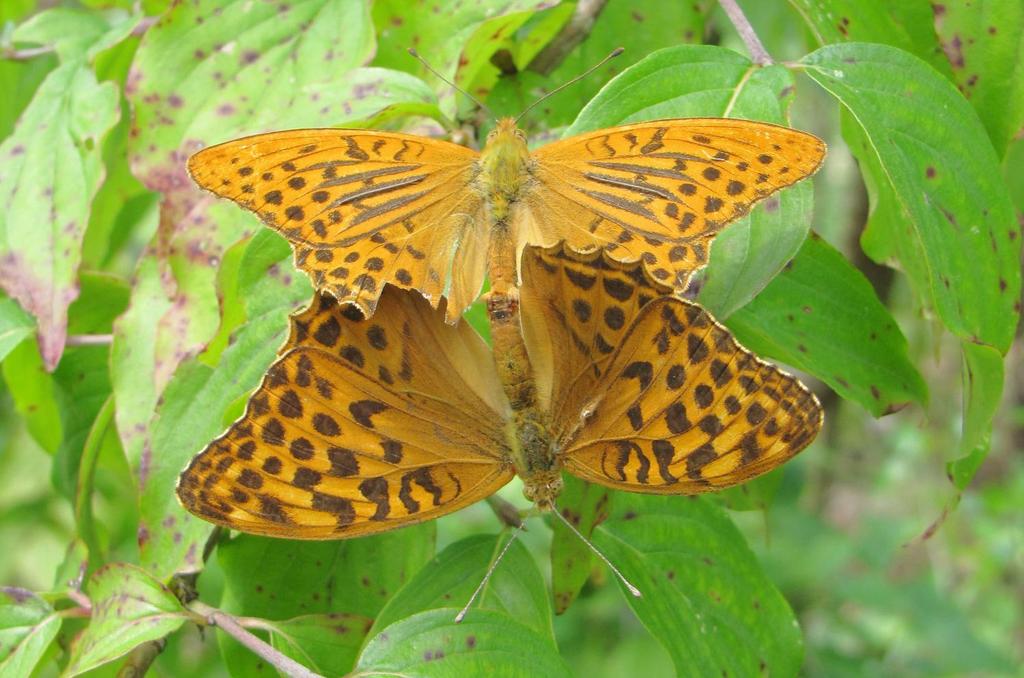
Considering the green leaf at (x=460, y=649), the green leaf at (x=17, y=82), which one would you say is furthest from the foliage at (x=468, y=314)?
the green leaf at (x=17, y=82)

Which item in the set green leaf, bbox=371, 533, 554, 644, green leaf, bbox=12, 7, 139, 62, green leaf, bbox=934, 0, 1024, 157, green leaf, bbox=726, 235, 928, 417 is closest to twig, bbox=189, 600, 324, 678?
green leaf, bbox=371, 533, 554, 644

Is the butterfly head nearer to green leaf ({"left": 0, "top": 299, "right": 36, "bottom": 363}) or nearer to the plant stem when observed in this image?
the plant stem

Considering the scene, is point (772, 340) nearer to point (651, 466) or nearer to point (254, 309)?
point (651, 466)

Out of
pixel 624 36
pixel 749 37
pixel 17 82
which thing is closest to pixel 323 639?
pixel 749 37

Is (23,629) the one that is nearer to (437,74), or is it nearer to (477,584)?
(477,584)

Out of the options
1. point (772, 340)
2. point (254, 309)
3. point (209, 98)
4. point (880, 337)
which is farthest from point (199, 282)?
point (880, 337)

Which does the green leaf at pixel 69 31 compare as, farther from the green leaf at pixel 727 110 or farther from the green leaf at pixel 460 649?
the green leaf at pixel 460 649
